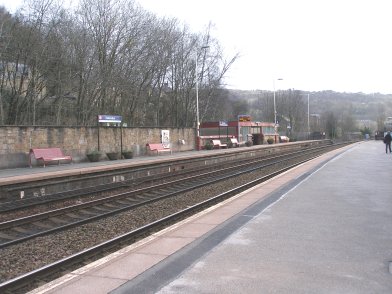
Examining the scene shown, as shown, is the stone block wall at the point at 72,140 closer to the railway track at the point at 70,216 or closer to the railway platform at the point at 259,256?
the railway track at the point at 70,216

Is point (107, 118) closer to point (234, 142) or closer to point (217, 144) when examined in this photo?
point (217, 144)

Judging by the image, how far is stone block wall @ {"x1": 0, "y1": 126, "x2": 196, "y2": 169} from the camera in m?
22.8

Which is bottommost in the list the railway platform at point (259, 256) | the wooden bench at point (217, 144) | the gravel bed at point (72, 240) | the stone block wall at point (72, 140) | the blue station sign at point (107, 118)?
the gravel bed at point (72, 240)

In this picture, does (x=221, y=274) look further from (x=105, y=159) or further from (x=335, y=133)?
(x=335, y=133)

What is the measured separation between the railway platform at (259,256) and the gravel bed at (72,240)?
1534 mm

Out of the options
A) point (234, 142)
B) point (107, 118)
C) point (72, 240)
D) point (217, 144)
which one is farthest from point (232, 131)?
point (72, 240)

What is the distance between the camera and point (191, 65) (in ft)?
195

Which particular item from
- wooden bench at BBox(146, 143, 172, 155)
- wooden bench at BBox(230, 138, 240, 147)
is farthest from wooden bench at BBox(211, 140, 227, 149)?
wooden bench at BBox(146, 143, 172, 155)

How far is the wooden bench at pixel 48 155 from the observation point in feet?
77.6

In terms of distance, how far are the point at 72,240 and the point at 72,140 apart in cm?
1943

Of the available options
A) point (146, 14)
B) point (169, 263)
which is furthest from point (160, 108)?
point (169, 263)

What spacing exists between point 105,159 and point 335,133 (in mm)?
88740

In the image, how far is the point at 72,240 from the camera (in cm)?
876

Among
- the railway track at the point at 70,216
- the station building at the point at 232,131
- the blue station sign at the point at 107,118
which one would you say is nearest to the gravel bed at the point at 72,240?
the railway track at the point at 70,216
